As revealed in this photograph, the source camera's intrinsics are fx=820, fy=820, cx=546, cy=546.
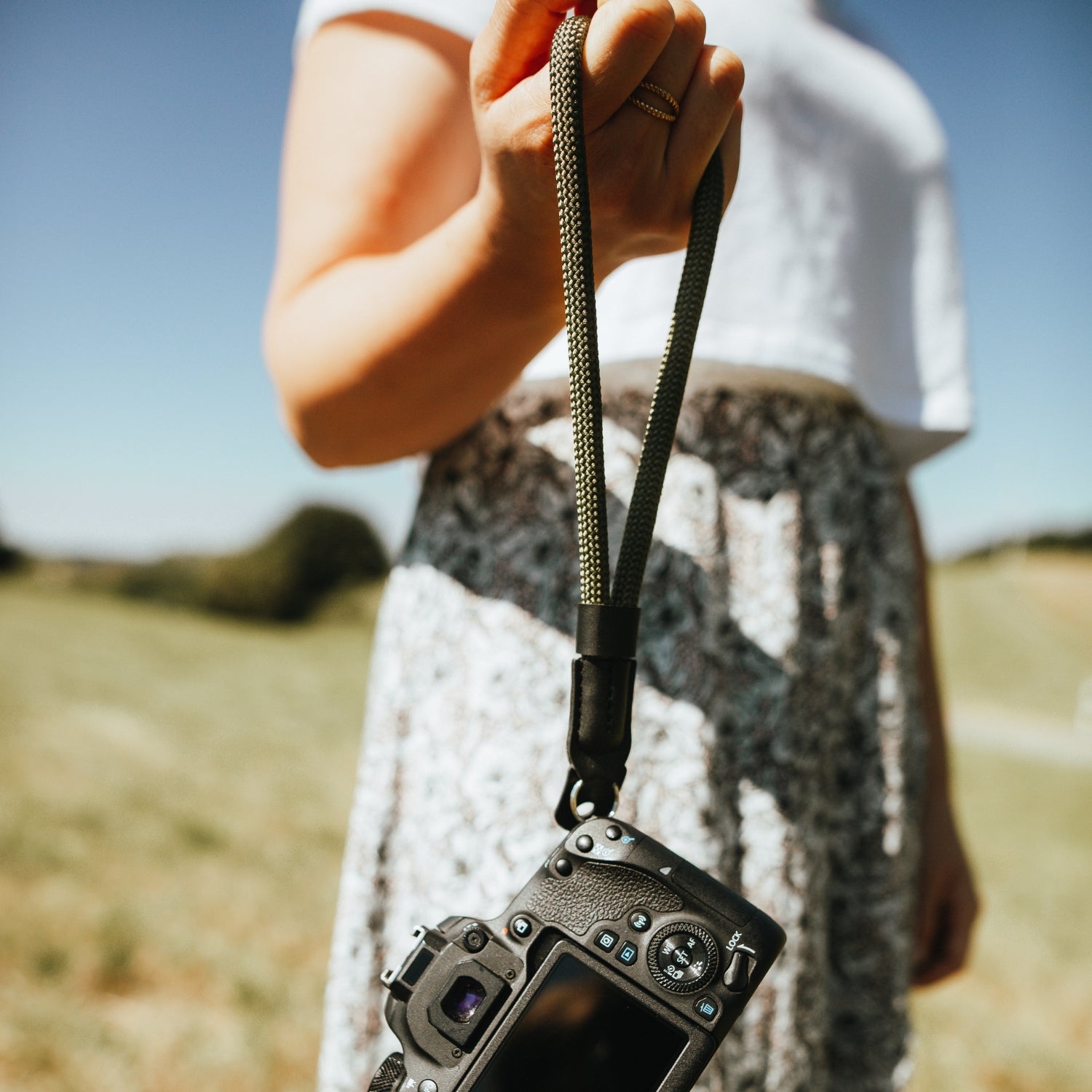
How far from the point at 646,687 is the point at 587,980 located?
21 cm

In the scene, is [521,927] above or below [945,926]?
above

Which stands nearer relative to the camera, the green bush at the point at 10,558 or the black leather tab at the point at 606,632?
the black leather tab at the point at 606,632

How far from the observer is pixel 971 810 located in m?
3.73

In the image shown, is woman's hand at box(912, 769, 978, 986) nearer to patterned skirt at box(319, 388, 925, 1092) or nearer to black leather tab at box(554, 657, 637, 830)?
patterned skirt at box(319, 388, 925, 1092)

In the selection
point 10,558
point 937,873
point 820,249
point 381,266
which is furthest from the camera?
point 10,558

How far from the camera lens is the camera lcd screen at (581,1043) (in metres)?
0.37

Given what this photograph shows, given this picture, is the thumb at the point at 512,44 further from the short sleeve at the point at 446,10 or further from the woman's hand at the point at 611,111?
the short sleeve at the point at 446,10

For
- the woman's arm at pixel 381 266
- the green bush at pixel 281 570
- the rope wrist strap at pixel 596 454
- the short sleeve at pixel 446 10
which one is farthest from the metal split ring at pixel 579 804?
the green bush at pixel 281 570

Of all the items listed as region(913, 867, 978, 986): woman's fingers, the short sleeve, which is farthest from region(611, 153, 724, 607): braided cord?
region(913, 867, 978, 986): woman's fingers

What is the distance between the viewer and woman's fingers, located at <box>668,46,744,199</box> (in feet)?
1.16

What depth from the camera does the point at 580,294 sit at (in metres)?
0.36

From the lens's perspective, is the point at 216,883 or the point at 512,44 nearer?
the point at 512,44

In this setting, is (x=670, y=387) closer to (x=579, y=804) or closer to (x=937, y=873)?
(x=579, y=804)

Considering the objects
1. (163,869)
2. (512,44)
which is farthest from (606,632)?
(163,869)
